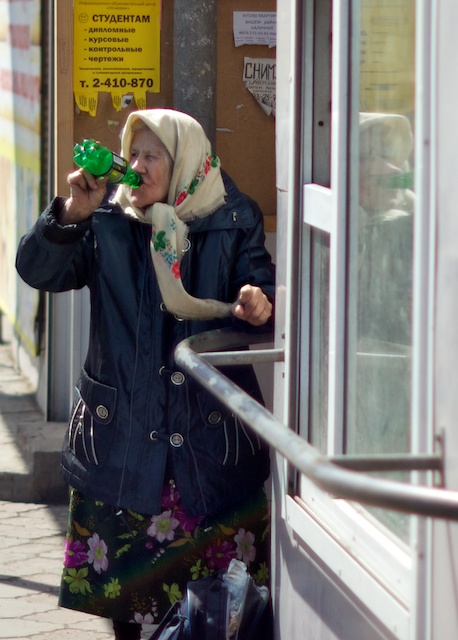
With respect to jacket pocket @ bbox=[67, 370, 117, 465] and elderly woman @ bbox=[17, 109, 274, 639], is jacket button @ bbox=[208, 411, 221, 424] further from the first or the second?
jacket pocket @ bbox=[67, 370, 117, 465]

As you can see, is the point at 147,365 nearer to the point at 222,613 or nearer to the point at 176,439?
the point at 176,439

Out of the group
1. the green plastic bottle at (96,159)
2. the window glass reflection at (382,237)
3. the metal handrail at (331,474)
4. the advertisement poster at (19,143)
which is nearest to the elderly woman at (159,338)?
the green plastic bottle at (96,159)

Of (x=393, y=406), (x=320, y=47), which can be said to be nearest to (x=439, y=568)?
(x=393, y=406)

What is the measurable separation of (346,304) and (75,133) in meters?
2.26

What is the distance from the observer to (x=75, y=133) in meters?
4.21

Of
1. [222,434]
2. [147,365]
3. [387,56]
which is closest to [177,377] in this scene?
[147,365]

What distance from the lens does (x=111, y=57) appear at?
422cm

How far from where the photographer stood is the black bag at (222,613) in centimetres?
264

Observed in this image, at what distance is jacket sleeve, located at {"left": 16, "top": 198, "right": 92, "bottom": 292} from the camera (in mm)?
3051

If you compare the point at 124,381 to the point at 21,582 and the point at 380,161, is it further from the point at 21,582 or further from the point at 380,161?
the point at 21,582

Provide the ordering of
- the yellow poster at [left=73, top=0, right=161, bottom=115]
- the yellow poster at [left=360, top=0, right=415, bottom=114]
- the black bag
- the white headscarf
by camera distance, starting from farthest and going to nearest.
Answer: the yellow poster at [left=73, top=0, right=161, bottom=115] < the white headscarf < the black bag < the yellow poster at [left=360, top=0, right=415, bottom=114]

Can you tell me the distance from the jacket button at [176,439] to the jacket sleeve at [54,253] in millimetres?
487

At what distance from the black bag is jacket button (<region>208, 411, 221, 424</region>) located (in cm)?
51

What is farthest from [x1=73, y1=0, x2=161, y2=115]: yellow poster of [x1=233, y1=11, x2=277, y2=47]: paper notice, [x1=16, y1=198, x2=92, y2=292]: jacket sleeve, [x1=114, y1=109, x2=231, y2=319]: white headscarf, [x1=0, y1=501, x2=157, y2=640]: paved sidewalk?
[x1=0, y1=501, x2=157, y2=640]: paved sidewalk
